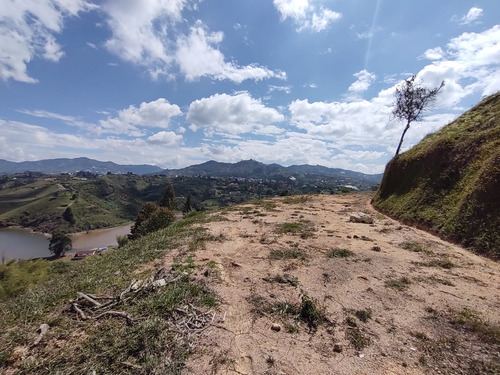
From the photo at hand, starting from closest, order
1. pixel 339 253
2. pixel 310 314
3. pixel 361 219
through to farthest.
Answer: pixel 310 314 → pixel 339 253 → pixel 361 219

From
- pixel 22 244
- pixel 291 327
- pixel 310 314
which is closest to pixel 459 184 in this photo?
pixel 310 314

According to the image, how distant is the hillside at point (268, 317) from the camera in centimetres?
452

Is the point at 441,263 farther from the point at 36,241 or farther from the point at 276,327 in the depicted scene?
the point at 36,241

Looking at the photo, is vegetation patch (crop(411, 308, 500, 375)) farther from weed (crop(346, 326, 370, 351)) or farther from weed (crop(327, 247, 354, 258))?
weed (crop(327, 247, 354, 258))

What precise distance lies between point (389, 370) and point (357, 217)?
13.4 m

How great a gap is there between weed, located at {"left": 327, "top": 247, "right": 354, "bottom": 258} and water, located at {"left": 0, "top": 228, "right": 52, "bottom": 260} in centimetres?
8906

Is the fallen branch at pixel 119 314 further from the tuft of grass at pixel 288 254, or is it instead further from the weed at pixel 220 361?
the tuft of grass at pixel 288 254

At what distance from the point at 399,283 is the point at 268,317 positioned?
14.6 feet

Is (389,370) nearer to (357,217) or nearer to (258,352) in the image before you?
(258,352)

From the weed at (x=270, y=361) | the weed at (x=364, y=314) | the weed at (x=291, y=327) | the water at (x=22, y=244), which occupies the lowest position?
the water at (x=22, y=244)

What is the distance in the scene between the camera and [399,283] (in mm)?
7609

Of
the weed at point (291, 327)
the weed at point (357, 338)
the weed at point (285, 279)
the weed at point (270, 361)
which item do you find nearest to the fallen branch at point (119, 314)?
the weed at point (270, 361)

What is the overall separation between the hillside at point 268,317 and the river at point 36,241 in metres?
86.6

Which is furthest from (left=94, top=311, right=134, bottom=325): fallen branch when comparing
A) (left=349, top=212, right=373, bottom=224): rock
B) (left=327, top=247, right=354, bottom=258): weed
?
(left=349, top=212, right=373, bottom=224): rock
